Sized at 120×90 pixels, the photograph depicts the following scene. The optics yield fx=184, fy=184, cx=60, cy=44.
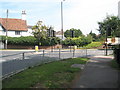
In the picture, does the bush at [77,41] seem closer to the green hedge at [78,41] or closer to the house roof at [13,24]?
the green hedge at [78,41]

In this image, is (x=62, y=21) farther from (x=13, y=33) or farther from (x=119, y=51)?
(x=119, y=51)

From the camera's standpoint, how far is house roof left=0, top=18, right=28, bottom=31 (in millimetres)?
52513

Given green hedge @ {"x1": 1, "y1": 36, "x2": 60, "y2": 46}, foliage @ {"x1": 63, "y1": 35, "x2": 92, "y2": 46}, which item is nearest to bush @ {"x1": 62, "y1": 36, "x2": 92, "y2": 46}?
foliage @ {"x1": 63, "y1": 35, "x2": 92, "y2": 46}

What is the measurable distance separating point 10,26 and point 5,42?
33.3ft

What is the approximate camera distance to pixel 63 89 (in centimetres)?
615

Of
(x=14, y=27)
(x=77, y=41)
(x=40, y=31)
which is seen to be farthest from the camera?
(x=14, y=27)

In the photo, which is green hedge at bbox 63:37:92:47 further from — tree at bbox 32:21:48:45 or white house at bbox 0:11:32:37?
white house at bbox 0:11:32:37

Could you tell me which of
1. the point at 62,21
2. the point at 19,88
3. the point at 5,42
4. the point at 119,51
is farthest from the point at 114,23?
the point at 19,88

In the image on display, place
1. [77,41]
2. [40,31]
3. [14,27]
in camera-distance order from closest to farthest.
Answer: [40,31] < [77,41] < [14,27]

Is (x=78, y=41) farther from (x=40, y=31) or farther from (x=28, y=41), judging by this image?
(x=28, y=41)

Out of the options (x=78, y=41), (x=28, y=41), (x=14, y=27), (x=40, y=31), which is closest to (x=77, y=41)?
(x=78, y=41)

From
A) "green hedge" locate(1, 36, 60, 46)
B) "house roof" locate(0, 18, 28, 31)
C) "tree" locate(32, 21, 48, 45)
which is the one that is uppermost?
"house roof" locate(0, 18, 28, 31)

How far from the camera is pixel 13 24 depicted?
54500mm

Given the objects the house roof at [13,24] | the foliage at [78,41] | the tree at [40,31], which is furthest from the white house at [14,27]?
the foliage at [78,41]
